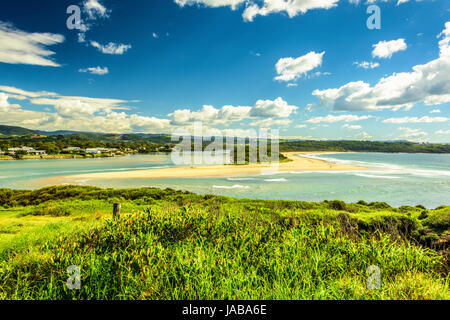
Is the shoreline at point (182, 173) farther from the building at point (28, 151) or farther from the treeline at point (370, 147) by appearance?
the treeline at point (370, 147)

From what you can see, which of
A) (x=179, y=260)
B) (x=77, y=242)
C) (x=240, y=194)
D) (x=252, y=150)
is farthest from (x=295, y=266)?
(x=252, y=150)

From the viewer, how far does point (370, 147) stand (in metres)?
155

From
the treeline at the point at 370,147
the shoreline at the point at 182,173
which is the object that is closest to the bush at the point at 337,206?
the shoreline at the point at 182,173

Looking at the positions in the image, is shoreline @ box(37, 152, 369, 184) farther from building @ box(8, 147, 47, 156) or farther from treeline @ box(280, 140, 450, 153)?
treeline @ box(280, 140, 450, 153)

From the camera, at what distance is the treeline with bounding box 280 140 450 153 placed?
452 feet

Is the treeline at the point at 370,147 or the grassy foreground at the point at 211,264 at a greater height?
the treeline at the point at 370,147

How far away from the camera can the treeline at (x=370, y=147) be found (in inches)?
5418
